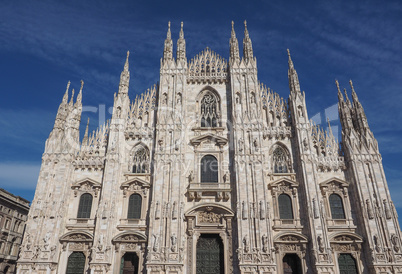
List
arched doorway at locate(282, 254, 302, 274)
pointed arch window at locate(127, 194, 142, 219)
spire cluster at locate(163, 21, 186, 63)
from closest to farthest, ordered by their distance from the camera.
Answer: arched doorway at locate(282, 254, 302, 274) → pointed arch window at locate(127, 194, 142, 219) → spire cluster at locate(163, 21, 186, 63)

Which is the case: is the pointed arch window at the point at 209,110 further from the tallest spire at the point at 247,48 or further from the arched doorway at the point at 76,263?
the arched doorway at the point at 76,263

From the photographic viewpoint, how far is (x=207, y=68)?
106ft

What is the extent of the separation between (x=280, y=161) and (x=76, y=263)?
1858 cm

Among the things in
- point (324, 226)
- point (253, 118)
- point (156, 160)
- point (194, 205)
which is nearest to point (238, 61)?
point (253, 118)

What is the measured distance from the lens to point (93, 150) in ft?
91.7

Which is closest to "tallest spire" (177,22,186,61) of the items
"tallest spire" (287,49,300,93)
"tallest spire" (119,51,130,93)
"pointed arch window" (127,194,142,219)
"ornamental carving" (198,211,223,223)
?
"tallest spire" (119,51,130,93)

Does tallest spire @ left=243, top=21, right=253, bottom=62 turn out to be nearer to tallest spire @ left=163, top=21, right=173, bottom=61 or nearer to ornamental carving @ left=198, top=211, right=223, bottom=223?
tallest spire @ left=163, top=21, right=173, bottom=61

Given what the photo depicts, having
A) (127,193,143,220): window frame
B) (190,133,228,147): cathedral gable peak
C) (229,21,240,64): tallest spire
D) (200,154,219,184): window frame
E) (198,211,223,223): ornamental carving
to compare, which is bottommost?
(198,211,223,223): ornamental carving

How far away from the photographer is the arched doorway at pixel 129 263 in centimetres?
2397

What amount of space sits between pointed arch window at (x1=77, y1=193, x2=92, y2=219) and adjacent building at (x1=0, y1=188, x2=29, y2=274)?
64.7 ft

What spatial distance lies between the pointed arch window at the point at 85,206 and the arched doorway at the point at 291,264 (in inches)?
629

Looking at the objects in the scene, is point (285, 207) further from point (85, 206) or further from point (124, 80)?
point (124, 80)

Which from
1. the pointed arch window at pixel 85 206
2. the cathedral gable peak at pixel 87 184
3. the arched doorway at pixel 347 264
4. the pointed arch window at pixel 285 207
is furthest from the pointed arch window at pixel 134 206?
the arched doorway at pixel 347 264

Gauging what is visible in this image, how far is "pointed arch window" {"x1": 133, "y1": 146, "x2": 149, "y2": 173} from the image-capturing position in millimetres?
27464
